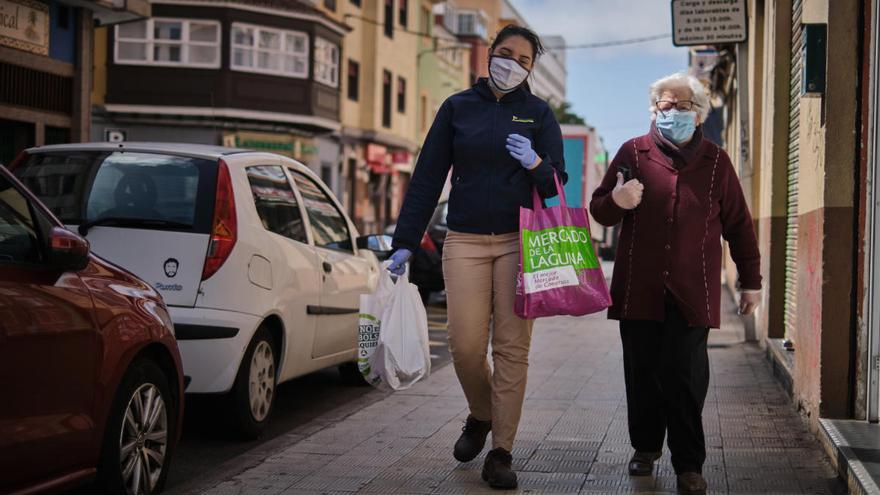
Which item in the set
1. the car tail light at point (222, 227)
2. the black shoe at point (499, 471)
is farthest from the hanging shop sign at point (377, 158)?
the black shoe at point (499, 471)

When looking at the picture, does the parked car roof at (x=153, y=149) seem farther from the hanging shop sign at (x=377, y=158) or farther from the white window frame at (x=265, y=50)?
the hanging shop sign at (x=377, y=158)

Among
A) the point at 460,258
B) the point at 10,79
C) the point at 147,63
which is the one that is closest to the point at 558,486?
the point at 460,258

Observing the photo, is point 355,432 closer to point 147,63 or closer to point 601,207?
point 601,207

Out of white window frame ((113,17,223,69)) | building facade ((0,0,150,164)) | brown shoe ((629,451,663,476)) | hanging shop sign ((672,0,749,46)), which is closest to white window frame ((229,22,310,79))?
white window frame ((113,17,223,69))

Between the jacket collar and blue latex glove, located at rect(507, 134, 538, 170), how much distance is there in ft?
0.92

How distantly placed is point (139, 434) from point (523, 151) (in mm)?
2101

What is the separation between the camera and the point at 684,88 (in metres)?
5.87

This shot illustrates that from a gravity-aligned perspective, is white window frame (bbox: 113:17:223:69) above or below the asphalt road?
above

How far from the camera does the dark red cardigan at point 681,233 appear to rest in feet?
18.9

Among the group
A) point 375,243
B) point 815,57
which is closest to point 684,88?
point 815,57

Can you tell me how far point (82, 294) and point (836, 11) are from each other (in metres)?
4.12

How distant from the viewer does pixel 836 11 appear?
6.62 metres

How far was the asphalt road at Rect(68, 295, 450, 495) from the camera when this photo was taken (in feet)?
21.6

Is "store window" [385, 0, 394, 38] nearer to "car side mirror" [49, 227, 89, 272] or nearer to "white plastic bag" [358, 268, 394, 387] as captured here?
"white plastic bag" [358, 268, 394, 387]
